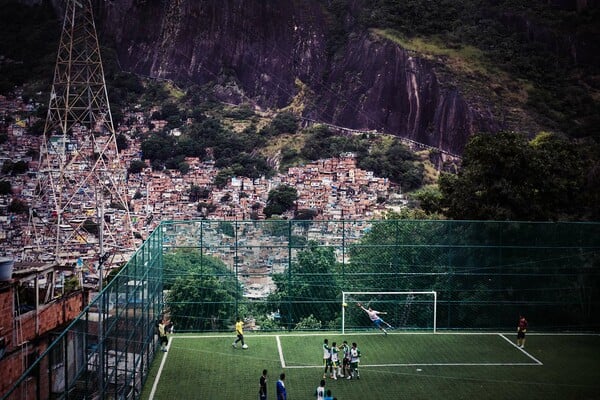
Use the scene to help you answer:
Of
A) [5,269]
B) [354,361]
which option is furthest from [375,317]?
[5,269]

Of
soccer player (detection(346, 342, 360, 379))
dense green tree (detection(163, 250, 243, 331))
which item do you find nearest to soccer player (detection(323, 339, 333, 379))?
soccer player (detection(346, 342, 360, 379))

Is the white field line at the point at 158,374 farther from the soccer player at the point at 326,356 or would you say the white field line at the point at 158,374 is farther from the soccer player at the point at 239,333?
the soccer player at the point at 326,356

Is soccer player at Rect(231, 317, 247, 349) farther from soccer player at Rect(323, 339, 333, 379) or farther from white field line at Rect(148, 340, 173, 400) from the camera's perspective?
soccer player at Rect(323, 339, 333, 379)

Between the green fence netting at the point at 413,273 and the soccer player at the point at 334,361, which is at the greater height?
the green fence netting at the point at 413,273

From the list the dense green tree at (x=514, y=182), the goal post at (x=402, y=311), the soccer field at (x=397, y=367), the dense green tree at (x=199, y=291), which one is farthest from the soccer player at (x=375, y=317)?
the dense green tree at (x=514, y=182)

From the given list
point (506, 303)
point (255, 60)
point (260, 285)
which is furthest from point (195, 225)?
point (255, 60)

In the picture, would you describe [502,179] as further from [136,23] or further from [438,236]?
[136,23]
